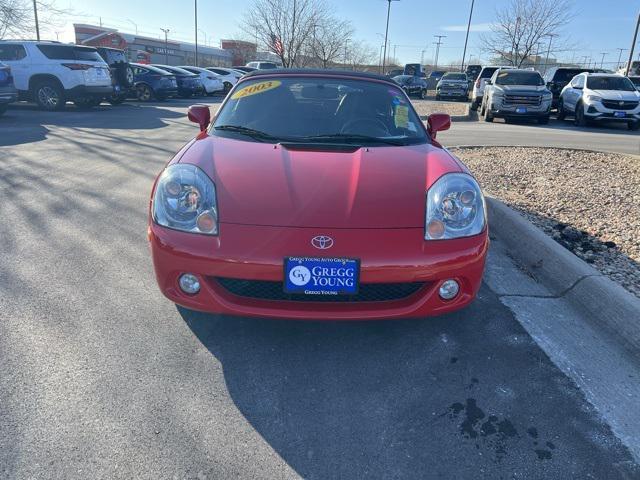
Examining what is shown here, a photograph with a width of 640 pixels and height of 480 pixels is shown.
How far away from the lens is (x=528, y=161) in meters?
7.57

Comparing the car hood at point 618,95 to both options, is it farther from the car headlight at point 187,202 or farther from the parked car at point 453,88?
the car headlight at point 187,202

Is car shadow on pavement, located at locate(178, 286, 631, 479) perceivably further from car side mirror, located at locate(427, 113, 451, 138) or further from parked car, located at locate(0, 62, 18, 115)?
parked car, located at locate(0, 62, 18, 115)

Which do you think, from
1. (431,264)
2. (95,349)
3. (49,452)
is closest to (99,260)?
(95,349)

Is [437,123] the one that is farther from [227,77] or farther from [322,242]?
[227,77]

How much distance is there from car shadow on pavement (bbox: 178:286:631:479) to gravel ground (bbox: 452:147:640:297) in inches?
54.5

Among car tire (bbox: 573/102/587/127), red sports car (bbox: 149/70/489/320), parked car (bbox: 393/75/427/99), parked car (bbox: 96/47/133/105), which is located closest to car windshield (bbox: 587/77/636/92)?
car tire (bbox: 573/102/587/127)

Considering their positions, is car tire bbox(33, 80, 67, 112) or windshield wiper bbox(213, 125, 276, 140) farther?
car tire bbox(33, 80, 67, 112)

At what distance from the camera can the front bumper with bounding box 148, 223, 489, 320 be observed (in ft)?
7.56

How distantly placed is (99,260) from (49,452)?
6.58 ft

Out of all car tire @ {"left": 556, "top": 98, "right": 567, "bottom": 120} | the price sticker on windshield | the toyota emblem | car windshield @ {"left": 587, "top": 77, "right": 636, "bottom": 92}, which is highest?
car windshield @ {"left": 587, "top": 77, "right": 636, "bottom": 92}

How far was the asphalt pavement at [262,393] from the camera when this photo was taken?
1.86 metres

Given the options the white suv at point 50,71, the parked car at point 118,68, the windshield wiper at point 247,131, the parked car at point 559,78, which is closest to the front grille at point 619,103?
the parked car at point 559,78

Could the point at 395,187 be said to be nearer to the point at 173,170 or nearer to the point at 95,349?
the point at 173,170

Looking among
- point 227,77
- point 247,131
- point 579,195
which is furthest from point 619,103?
point 227,77
